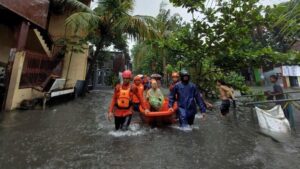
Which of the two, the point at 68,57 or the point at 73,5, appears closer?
the point at 73,5

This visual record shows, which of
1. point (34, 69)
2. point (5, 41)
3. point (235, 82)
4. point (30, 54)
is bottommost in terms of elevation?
point (235, 82)

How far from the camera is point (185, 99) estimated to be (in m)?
6.68

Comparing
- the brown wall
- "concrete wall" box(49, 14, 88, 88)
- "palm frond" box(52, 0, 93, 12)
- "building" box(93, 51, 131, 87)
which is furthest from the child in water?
"building" box(93, 51, 131, 87)

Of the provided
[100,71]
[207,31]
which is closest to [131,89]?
[207,31]

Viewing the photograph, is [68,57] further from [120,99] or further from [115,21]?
[120,99]

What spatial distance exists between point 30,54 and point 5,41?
451 centimetres

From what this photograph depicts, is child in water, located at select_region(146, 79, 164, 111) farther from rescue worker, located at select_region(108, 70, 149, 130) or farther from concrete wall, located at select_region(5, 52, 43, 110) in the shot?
concrete wall, located at select_region(5, 52, 43, 110)

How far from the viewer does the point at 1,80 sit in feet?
34.5

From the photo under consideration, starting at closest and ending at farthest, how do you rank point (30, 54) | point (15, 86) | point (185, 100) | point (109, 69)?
point (185, 100) → point (15, 86) → point (30, 54) → point (109, 69)

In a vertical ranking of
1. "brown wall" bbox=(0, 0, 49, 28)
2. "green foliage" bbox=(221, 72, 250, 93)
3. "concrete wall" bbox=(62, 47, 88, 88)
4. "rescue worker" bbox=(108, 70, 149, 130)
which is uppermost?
"brown wall" bbox=(0, 0, 49, 28)

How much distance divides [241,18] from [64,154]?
8230 millimetres

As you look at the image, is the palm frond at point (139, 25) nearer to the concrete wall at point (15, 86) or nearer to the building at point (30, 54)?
the building at point (30, 54)

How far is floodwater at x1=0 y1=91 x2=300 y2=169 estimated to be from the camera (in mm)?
4254

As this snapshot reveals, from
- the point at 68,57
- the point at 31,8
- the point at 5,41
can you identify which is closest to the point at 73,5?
the point at 31,8
